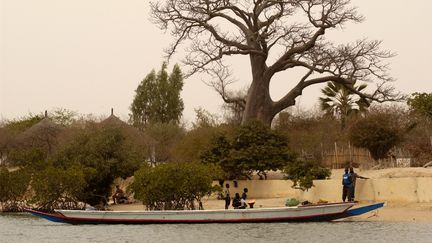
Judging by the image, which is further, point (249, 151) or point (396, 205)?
point (249, 151)

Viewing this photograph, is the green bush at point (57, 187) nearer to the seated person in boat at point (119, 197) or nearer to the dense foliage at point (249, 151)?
the seated person in boat at point (119, 197)

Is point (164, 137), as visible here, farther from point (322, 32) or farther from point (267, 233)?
point (267, 233)

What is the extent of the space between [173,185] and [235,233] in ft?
19.0

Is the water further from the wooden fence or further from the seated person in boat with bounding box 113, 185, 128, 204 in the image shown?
the wooden fence

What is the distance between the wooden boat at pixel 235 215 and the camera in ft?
79.5

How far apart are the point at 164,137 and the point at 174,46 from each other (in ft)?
65.6

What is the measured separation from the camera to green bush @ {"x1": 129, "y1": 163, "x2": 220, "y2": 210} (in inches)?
1101

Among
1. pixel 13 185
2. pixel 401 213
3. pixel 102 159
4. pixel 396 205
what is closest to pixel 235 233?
pixel 401 213

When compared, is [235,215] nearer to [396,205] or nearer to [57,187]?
[396,205]

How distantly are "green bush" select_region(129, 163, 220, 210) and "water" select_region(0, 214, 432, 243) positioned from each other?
97.9 inches

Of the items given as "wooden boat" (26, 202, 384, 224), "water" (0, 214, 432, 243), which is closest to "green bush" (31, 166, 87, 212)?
"water" (0, 214, 432, 243)

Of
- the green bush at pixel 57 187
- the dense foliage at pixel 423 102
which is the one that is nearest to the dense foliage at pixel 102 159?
the green bush at pixel 57 187

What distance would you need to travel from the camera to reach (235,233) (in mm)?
22688

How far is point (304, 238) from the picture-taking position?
20891 mm
